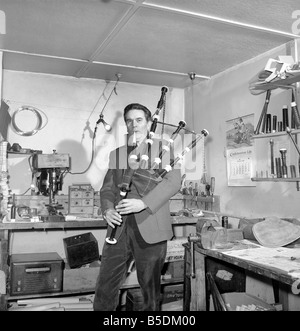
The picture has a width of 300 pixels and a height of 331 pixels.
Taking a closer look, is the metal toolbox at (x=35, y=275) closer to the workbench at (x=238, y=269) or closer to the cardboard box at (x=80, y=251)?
the cardboard box at (x=80, y=251)

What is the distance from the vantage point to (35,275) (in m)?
2.90

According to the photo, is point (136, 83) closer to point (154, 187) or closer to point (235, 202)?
point (235, 202)

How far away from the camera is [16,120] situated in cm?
352

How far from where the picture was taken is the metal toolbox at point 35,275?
2.85m

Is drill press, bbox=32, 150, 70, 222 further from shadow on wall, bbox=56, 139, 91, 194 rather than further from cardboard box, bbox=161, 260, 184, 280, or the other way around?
cardboard box, bbox=161, 260, 184, 280

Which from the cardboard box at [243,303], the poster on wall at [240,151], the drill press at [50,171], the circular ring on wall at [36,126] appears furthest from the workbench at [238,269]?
the circular ring on wall at [36,126]

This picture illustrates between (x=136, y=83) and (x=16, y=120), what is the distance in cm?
139

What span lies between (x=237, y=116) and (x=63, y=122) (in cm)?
181

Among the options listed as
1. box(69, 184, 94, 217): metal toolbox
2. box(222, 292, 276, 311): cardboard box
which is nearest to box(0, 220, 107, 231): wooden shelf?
box(69, 184, 94, 217): metal toolbox

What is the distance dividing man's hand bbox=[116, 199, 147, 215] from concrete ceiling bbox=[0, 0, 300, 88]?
1.27 meters

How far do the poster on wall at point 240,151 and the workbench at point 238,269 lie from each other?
930mm

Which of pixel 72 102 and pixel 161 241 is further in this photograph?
pixel 72 102

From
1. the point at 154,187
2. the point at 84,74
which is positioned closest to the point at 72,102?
the point at 84,74

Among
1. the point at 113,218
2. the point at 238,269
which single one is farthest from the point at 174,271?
the point at 113,218
